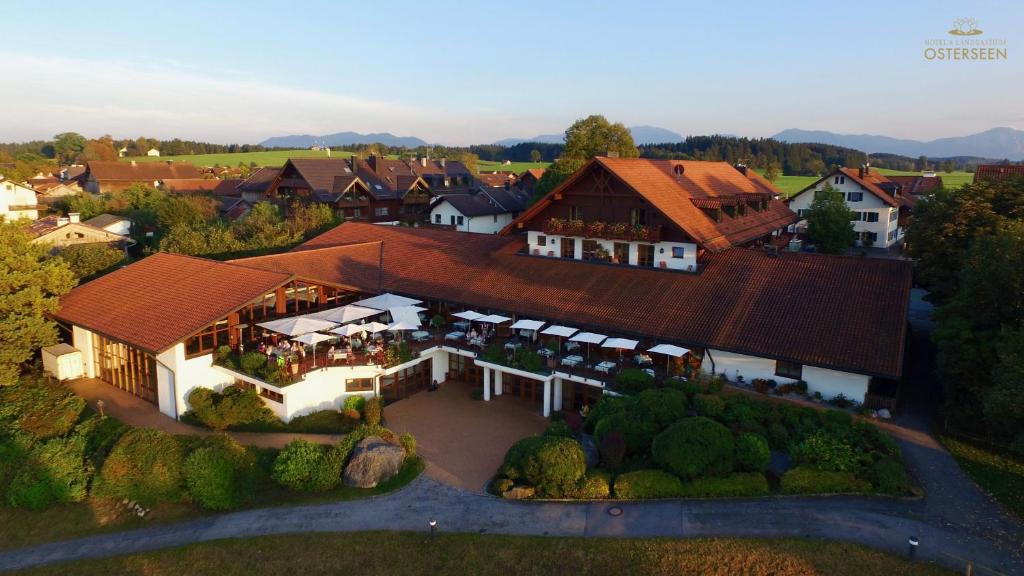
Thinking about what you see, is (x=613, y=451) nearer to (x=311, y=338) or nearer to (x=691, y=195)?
(x=311, y=338)

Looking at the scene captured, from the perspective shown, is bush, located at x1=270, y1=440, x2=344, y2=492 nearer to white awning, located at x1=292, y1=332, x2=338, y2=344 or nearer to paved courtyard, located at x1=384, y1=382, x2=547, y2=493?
paved courtyard, located at x1=384, y1=382, x2=547, y2=493

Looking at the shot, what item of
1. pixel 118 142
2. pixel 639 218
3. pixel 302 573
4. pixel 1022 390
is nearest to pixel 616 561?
pixel 302 573

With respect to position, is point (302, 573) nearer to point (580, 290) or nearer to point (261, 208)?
point (580, 290)

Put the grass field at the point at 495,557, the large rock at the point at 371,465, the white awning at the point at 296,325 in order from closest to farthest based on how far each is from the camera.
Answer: the grass field at the point at 495,557 < the large rock at the point at 371,465 < the white awning at the point at 296,325

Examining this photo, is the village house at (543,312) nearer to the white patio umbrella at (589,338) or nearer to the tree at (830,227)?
the white patio umbrella at (589,338)

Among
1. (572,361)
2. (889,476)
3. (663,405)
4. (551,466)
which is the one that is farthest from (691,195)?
(551,466)

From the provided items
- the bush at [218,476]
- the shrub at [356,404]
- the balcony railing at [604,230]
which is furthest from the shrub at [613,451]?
the balcony railing at [604,230]
